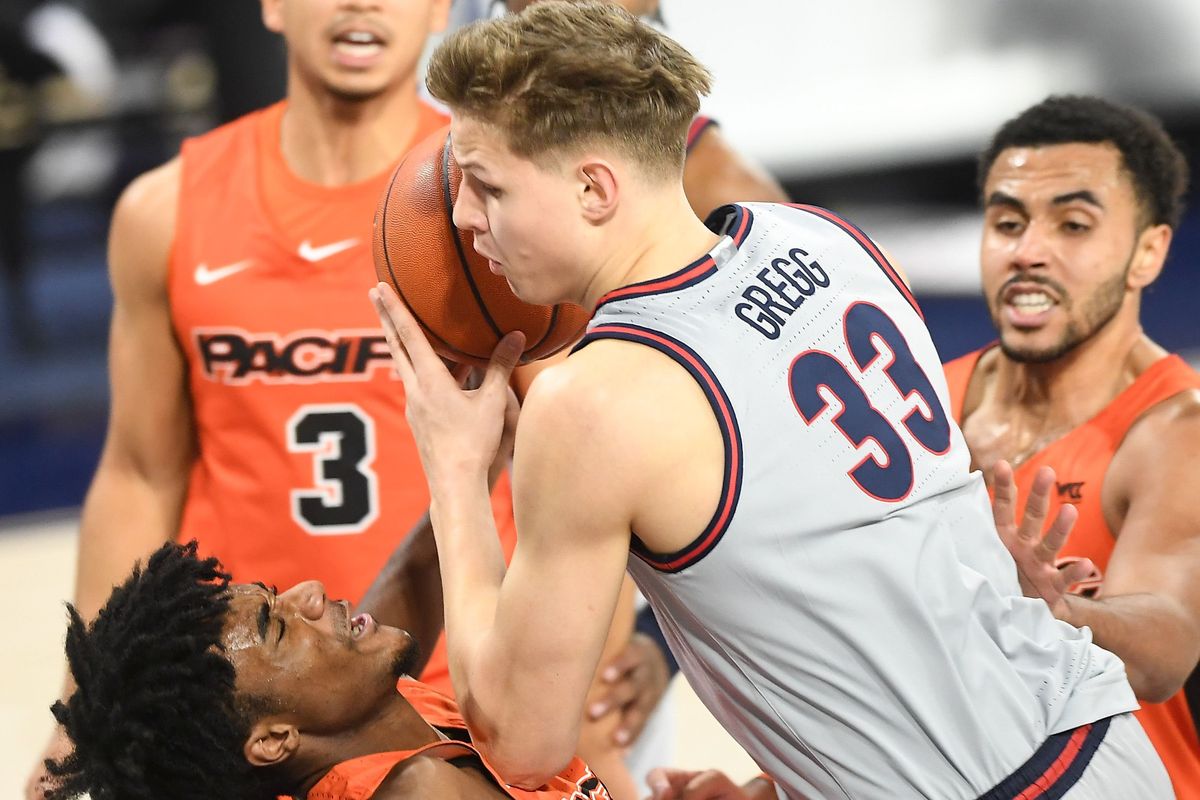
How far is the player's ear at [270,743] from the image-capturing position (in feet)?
7.83

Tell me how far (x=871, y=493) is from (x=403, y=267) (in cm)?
88

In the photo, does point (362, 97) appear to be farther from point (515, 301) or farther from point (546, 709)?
point (546, 709)

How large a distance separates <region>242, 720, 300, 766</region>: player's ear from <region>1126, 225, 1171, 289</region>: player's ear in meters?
2.01

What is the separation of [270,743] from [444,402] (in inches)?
22.5

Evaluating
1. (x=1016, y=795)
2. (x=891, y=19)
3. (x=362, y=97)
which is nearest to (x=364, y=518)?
(x=362, y=97)

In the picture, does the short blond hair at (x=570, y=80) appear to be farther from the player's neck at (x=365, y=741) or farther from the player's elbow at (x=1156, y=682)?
the player's elbow at (x=1156, y=682)

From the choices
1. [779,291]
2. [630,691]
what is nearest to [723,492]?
[779,291]

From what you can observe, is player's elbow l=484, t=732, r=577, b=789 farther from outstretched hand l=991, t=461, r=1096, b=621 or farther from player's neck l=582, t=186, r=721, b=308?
outstretched hand l=991, t=461, r=1096, b=621

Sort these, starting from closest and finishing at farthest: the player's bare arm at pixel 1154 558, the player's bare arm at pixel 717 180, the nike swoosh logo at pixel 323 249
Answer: the player's bare arm at pixel 1154 558
the nike swoosh logo at pixel 323 249
the player's bare arm at pixel 717 180

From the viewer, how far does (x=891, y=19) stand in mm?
9648

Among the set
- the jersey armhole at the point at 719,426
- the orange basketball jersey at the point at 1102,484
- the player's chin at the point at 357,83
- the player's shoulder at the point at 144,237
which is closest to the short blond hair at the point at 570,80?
the jersey armhole at the point at 719,426

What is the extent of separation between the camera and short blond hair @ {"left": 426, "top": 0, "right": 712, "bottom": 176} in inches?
82.0

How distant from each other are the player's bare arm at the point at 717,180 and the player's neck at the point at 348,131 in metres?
0.66

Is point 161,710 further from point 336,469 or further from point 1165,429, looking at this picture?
point 1165,429
